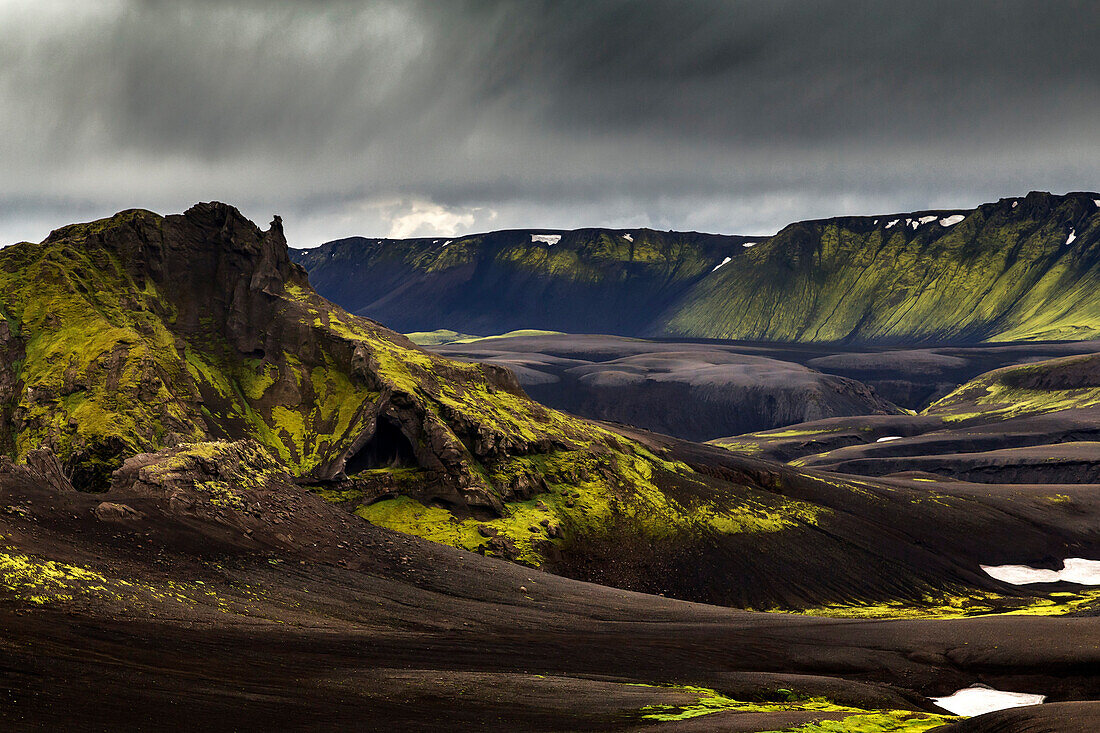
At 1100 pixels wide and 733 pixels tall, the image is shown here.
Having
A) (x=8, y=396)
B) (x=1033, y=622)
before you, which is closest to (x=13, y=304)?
(x=8, y=396)

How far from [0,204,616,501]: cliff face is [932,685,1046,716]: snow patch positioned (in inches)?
2430

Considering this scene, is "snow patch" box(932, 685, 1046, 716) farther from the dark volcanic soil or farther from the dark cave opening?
the dark cave opening

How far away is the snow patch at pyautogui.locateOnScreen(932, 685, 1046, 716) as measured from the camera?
169 ft

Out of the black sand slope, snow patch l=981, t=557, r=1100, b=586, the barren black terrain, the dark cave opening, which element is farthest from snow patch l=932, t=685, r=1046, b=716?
snow patch l=981, t=557, r=1100, b=586

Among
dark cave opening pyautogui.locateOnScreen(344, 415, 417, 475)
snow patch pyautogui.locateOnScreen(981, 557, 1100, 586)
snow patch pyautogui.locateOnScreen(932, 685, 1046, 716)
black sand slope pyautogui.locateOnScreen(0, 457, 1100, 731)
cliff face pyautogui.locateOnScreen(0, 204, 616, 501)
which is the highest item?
cliff face pyautogui.locateOnScreen(0, 204, 616, 501)

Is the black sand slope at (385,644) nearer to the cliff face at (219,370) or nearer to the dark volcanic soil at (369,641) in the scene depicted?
the dark volcanic soil at (369,641)

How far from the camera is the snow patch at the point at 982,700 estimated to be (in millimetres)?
51469

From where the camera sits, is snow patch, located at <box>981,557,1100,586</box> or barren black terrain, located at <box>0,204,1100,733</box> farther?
snow patch, located at <box>981,557,1100,586</box>

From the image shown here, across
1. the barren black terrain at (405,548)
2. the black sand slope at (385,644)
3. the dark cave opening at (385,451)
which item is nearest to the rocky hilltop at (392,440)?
the dark cave opening at (385,451)

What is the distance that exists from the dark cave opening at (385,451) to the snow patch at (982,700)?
69753 millimetres

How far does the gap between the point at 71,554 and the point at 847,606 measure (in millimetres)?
81871

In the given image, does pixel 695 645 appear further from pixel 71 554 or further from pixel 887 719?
pixel 71 554

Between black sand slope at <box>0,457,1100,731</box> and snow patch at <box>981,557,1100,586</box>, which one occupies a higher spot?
black sand slope at <box>0,457,1100,731</box>

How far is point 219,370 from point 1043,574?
116m
